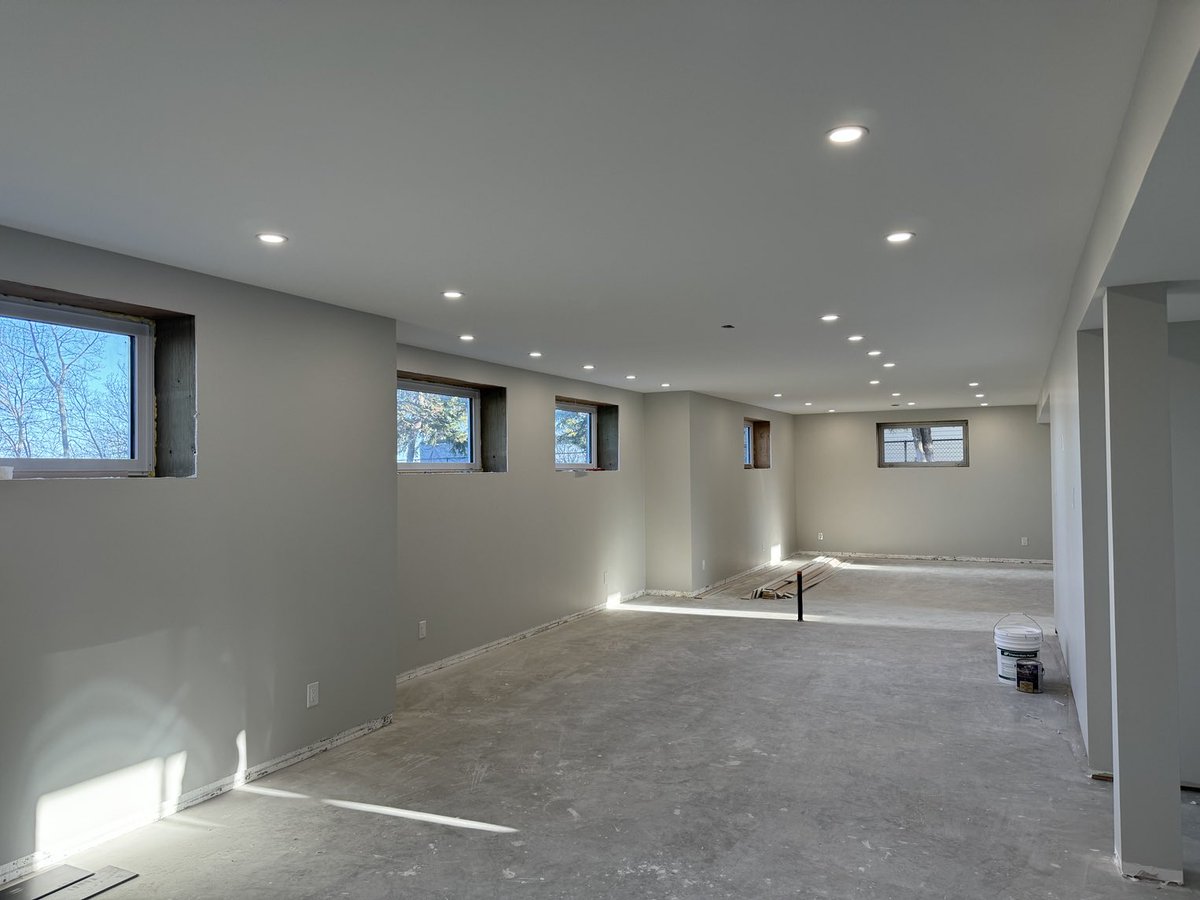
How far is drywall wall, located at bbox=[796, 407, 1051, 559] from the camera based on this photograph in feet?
37.4

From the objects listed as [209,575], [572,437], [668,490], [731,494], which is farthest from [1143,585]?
[731,494]

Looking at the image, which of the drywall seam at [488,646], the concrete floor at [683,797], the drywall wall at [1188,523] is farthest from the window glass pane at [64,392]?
the drywall wall at [1188,523]

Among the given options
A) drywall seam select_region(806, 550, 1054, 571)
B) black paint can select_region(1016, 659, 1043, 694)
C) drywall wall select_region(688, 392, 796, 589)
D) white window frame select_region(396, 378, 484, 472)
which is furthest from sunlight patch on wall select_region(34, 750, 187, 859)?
drywall seam select_region(806, 550, 1054, 571)

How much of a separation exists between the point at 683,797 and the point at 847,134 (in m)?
2.79

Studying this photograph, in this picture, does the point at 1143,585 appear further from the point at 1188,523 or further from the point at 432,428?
the point at 432,428

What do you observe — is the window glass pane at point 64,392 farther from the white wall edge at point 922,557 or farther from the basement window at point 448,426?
the white wall edge at point 922,557

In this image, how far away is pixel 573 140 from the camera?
6.82 feet

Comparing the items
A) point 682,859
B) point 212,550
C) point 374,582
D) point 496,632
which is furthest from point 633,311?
point 496,632

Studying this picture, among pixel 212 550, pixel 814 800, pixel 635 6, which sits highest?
pixel 635 6

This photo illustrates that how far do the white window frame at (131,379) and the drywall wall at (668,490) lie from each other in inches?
237

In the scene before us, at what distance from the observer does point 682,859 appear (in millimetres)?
2859

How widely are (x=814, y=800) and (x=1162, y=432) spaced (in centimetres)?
205

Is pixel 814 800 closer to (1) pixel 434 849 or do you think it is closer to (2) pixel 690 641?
(1) pixel 434 849

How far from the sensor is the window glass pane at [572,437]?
25.3 ft
